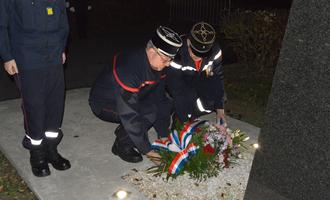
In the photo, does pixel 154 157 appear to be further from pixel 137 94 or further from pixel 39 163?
pixel 39 163

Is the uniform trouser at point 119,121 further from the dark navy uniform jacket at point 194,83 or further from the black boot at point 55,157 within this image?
the black boot at point 55,157

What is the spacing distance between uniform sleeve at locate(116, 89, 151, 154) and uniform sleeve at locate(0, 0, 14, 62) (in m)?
1.00

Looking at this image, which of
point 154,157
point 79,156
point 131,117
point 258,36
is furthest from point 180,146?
point 258,36

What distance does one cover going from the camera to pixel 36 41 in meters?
3.35

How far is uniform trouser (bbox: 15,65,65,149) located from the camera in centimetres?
346

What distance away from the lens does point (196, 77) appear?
178 inches

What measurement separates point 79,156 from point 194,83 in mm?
1522

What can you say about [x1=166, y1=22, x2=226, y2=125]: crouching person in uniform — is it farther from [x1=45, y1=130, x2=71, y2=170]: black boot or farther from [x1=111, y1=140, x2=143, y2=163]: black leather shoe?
[x1=45, y1=130, x2=71, y2=170]: black boot

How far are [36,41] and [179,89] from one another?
163 cm

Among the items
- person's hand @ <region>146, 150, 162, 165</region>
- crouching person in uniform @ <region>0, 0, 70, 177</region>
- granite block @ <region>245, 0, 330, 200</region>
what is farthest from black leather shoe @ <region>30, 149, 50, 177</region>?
granite block @ <region>245, 0, 330, 200</region>

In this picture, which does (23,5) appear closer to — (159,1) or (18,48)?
(18,48)

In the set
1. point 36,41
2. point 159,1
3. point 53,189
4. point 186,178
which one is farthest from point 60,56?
point 159,1

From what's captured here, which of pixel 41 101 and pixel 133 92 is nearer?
pixel 41 101

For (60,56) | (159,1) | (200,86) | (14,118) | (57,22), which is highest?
(57,22)
